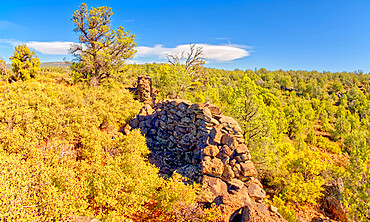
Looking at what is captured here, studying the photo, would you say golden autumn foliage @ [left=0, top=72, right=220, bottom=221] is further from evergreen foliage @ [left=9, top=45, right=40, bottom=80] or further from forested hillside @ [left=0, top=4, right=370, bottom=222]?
evergreen foliage @ [left=9, top=45, right=40, bottom=80]

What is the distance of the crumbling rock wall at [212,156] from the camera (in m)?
10.2

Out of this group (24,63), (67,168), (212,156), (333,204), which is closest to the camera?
(67,168)

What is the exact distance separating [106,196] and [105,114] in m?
12.0

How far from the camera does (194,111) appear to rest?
1434cm

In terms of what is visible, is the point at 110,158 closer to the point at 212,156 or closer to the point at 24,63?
the point at 212,156

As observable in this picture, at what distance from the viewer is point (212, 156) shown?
12.1 metres

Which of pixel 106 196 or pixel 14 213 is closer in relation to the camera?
pixel 14 213

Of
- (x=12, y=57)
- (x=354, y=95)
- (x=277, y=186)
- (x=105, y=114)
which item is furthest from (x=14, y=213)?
(x=354, y=95)

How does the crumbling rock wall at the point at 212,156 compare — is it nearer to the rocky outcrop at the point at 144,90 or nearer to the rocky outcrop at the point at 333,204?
the rocky outcrop at the point at 333,204

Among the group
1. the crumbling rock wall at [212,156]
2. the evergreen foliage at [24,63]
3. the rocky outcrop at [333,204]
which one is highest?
the evergreen foliage at [24,63]

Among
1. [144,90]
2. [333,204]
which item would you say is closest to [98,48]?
[144,90]

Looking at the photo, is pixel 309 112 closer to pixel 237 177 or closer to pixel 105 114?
pixel 237 177

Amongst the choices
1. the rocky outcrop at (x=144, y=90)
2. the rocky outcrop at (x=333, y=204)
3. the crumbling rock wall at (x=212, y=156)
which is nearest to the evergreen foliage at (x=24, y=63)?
the rocky outcrop at (x=144, y=90)

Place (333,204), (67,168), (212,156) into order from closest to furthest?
(67,168), (212,156), (333,204)
